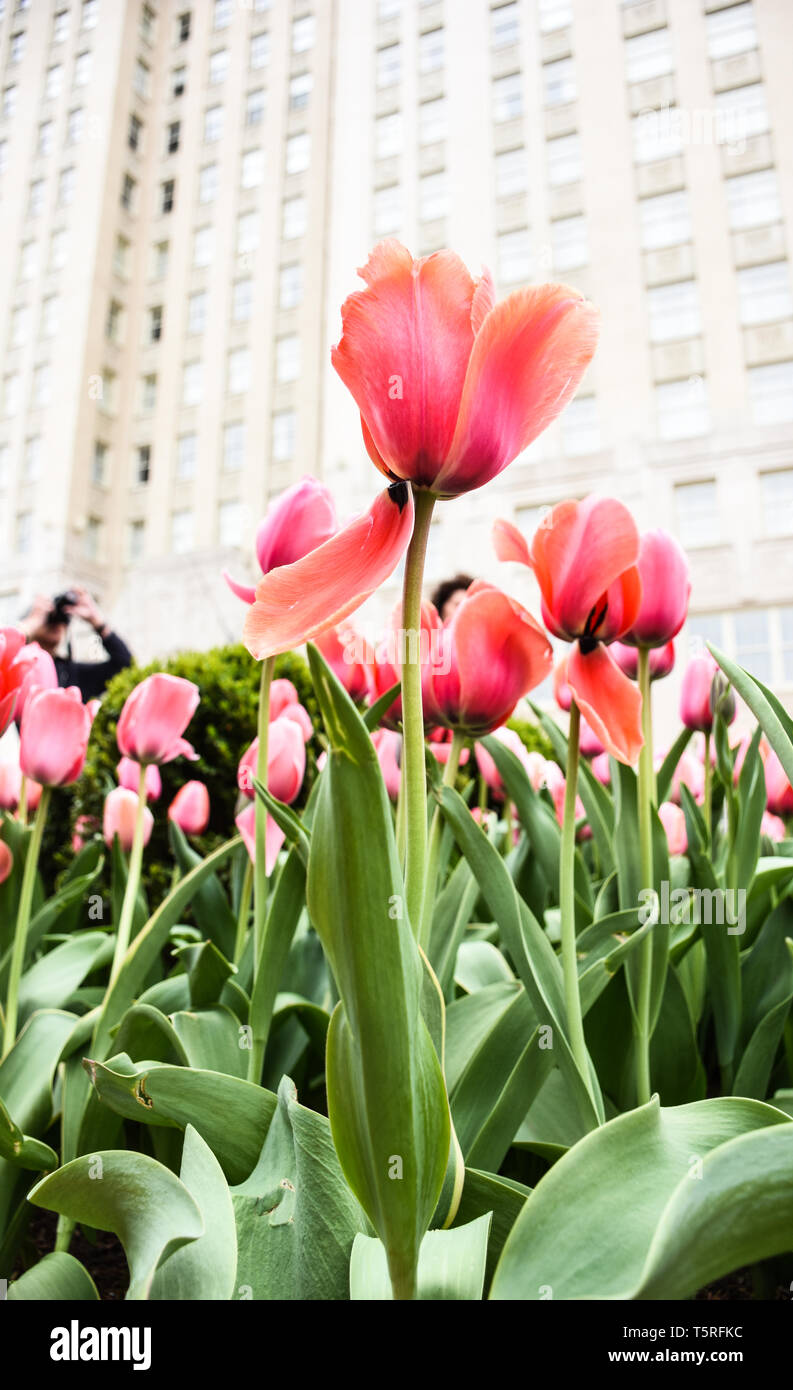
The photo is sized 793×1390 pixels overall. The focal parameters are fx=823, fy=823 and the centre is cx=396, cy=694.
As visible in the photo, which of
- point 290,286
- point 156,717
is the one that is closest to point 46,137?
point 290,286

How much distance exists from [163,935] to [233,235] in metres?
19.1

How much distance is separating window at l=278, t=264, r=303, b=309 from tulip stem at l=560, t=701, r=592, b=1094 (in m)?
16.8

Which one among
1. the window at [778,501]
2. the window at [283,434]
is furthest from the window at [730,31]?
the window at [283,434]

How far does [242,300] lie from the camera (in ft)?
53.2

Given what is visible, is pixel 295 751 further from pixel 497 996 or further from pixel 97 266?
pixel 97 266

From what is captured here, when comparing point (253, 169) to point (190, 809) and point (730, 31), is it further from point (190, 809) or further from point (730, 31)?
point (190, 809)

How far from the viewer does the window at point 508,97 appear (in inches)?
530

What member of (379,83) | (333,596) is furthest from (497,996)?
(379,83)

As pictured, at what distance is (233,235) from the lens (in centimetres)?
1686

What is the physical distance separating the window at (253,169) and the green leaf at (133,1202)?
19993 mm

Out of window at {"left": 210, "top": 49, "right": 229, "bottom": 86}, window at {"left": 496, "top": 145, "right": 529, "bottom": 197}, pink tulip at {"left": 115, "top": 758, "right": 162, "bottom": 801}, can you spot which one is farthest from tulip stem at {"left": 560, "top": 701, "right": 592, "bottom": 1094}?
window at {"left": 210, "top": 49, "right": 229, "bottom": 86}

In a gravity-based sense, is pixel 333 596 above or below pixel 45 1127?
above

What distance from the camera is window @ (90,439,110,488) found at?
16141 millimetres

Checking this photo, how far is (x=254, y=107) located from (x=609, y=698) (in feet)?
71.0
